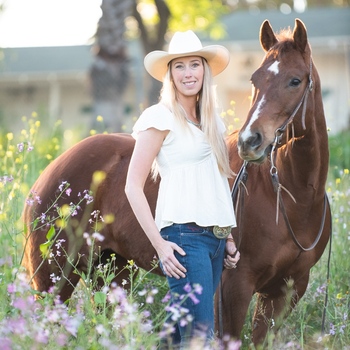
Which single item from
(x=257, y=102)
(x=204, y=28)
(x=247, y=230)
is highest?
(x=204, y=28)

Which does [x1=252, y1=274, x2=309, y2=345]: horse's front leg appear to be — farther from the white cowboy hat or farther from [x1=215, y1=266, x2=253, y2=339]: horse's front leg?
the white cowboy hat

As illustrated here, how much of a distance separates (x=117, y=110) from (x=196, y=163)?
11.4 meters

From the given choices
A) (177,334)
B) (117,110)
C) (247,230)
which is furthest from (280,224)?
(117,110)

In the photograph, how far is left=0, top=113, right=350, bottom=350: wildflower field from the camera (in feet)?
10.8

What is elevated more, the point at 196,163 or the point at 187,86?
the point at 187,86

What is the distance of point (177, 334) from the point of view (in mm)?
4246

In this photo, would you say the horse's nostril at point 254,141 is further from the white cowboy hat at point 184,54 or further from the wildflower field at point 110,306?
the wildflower field at point 110,306

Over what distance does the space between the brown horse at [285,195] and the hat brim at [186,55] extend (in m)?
0.24

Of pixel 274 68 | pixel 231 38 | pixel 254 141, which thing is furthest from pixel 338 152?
pixel 231 38

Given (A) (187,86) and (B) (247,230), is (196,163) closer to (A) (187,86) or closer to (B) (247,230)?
(A) (187,86)

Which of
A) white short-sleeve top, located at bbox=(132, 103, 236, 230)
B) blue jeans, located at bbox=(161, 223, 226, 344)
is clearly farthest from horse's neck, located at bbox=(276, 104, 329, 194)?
blue jeans, located at bbox=(161, 223, 226, 344)

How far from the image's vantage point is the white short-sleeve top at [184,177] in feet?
13.3

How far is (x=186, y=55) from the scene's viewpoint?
4312mm

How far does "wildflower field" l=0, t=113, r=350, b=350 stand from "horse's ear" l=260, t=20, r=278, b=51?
4.85ft
